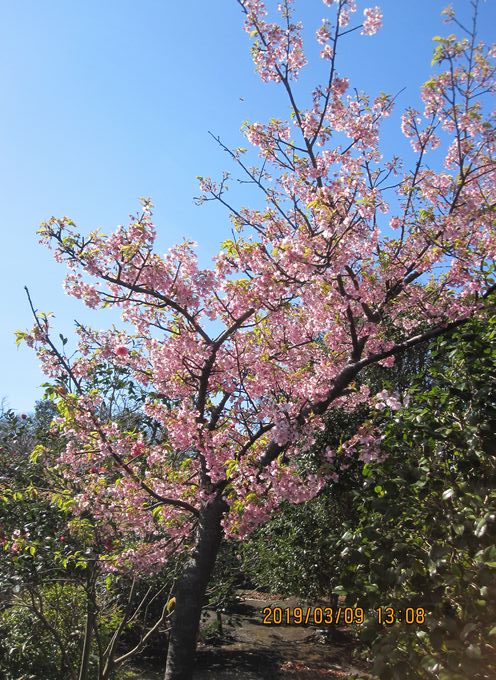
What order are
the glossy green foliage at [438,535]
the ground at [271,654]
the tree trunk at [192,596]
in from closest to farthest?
the glossy green foliage at [438,535]
the tree trunk at [192,596]
the ground at [271,654]

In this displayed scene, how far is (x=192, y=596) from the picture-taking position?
3.95 metres

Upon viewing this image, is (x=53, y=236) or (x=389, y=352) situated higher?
(x=53, y=236)

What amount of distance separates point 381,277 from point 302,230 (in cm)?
97

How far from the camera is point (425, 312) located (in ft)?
16.1

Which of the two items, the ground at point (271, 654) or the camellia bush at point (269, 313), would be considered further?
the ground at point (271, 654)

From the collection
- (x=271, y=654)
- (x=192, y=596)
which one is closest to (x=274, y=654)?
(x=271, y=654)

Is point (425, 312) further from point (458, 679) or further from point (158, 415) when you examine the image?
point (458, 679)

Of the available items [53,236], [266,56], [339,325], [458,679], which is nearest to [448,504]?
[458,679]

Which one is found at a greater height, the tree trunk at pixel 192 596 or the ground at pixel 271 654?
the tree trunk at pixel 192 596

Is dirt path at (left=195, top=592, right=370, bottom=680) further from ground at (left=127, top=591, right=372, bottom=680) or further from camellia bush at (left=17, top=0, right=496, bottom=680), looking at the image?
camellia bush at (left=17, top=0, right=496, bottom=680)

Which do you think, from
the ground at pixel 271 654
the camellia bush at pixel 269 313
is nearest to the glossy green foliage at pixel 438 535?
the camellia bush at pixel 269 313

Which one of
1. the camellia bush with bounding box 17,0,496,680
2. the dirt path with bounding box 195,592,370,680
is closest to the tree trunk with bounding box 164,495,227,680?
the camellia bush with bounding box 17,0,496,680

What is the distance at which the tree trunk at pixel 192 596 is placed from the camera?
12.6 ft

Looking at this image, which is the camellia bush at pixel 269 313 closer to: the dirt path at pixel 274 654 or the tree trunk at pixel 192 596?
the tree trunk at pixel 192 596
